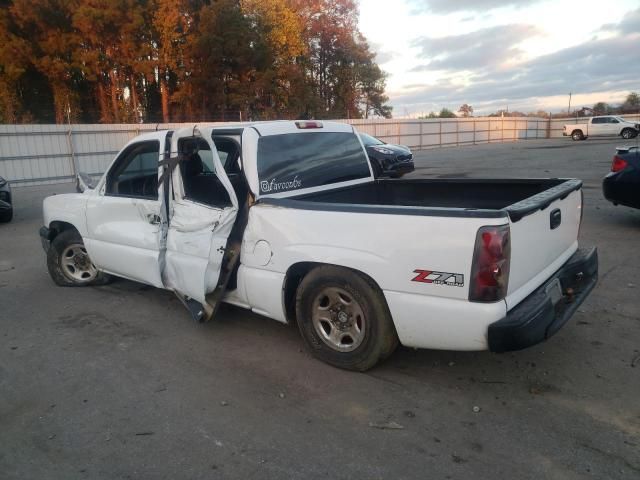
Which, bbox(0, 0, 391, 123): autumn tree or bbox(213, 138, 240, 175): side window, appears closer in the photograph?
bbox(213, 138, 240, 175): side window

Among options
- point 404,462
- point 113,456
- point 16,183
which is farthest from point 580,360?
point 16,183

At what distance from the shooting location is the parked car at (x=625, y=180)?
7473 millimetres

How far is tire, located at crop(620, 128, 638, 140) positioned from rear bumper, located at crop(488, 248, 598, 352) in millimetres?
38566

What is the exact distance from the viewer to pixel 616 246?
6918mm

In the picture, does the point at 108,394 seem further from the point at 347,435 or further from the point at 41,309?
the point at 41,309

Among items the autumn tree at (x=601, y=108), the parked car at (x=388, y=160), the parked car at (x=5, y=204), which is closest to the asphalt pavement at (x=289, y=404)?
the parked car at (x=5, y=204)

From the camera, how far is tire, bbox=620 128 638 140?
36531 millimetres

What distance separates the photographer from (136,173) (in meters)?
5.20

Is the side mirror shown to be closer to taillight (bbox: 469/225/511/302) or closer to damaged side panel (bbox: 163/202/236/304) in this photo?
damaged side panel (bbox: 163/202/236/304)

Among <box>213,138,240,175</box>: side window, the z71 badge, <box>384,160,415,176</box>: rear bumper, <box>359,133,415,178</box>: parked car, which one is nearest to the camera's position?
the z71 badge

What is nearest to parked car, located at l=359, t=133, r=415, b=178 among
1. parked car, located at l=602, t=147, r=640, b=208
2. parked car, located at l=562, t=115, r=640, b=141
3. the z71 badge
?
parked car, located at l=602, t=147, r=640, b=208

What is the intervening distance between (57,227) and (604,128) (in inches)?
1590

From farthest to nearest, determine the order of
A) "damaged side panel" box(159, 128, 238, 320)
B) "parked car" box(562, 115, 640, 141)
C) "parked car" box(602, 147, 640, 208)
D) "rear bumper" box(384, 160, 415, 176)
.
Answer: "parked car" box(562, 115, 640, 141), "rear bumper" box(384, 160, 415, 176), "parked car" box(602, 147, 640, 208), "damaged side panel" box(159, 128, 238, 320)

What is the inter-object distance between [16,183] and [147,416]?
18.6 m
